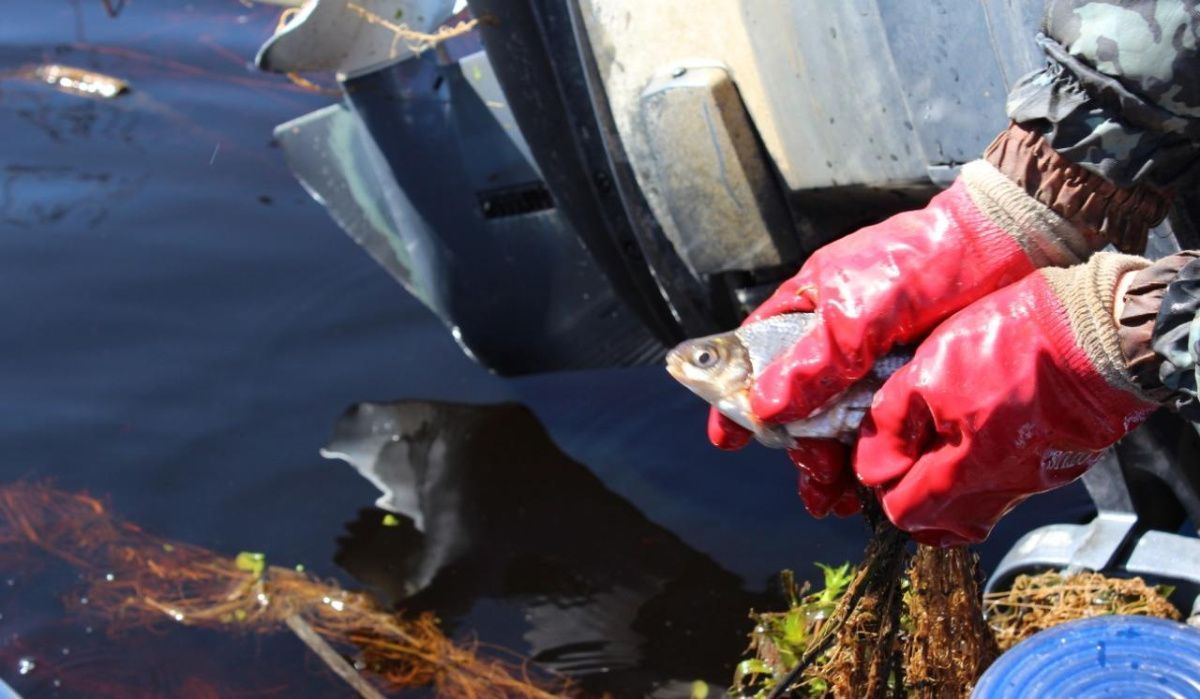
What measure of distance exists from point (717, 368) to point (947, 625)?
78 cm

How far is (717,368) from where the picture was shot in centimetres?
285

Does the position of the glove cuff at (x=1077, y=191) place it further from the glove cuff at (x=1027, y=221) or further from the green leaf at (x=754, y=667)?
the green leaf at (x=754, y=667)

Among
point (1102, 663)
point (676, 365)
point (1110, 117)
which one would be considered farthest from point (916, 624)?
point (1110, 117)

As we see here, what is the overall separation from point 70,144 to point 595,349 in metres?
3.65

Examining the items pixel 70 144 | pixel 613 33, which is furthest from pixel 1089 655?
pixel 70 144

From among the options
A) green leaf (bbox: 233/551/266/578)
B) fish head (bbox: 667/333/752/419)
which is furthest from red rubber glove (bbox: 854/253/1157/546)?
green leaf (bbox: 233/551/266/578)

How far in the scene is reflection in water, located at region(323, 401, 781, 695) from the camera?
4301 mm

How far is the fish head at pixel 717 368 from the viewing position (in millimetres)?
2840

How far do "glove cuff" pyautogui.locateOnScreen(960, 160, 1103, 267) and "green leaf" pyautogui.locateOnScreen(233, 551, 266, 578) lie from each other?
9.42ft

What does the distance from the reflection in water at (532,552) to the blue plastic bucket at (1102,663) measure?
5.29 feet

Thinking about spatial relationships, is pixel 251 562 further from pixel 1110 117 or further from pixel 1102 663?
pixel 1110 117

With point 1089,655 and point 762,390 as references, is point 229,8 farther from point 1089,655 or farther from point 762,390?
point 1089,655

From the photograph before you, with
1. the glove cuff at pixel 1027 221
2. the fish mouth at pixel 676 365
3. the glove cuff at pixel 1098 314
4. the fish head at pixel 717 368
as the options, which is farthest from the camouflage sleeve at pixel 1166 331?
the fish mouth at pixel 676 365

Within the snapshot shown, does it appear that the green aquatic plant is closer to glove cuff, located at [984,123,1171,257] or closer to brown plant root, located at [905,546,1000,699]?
brown plant root, located at [905,546,1000,699]
